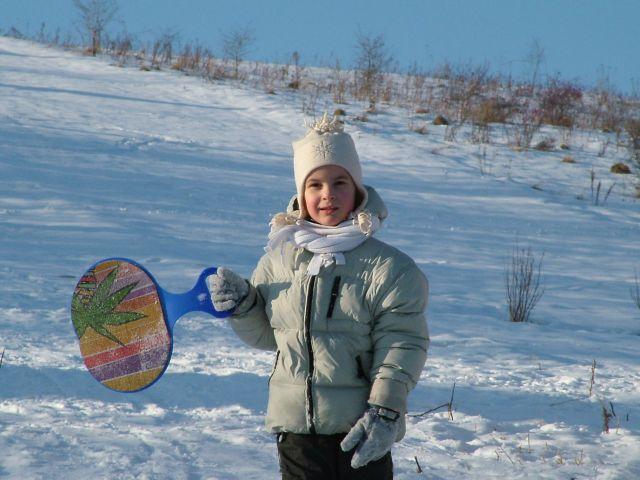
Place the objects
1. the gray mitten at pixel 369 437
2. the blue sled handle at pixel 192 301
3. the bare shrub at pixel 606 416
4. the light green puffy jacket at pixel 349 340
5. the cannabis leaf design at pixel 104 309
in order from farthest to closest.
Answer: the bare shrub at pixel 606 416 < the cannabis leaf design at pixel 104 309 < the blue sled handle at pixel 192 301 < the light green puffy jacket at pixel 349 340 < the gray mitten at pixel 369 437

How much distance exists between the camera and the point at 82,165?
952 centimetres

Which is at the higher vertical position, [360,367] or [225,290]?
[225,290]

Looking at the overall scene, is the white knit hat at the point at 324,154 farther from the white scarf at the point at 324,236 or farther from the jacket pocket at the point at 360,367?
the jacket pocket at the point at 360,367

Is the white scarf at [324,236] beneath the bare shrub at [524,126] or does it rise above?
beneath

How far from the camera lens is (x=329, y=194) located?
243 cm

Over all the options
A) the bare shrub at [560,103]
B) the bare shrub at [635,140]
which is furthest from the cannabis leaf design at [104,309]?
the bare shrub at [560,103]

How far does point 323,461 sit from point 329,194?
75 centimetres

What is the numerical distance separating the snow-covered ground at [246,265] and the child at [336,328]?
989mm

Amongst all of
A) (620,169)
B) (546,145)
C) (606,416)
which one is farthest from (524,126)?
(606,416)

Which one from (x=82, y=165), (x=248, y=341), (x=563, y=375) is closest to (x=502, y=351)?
(x=563, y=375)

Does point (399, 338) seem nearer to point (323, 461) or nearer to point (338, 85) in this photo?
point (323, 461)

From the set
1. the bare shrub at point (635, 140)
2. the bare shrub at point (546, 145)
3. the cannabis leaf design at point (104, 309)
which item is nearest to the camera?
the cannabis leaf design at point (104, 309)

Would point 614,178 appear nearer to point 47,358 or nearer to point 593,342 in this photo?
point 593,342

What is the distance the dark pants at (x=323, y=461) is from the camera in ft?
7.60
